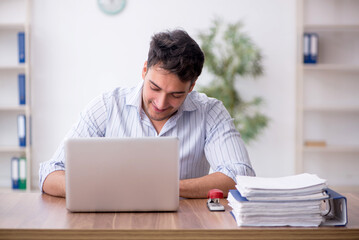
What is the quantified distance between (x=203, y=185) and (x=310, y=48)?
2.99 meters

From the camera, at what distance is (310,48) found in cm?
432

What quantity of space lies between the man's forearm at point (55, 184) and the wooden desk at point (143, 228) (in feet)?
0.83

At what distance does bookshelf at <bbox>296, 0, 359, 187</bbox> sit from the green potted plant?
623mm

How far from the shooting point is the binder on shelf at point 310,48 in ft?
14.1

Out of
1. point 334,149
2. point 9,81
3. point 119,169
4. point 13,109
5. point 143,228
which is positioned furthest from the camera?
point 9,81

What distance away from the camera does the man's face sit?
1.83 m

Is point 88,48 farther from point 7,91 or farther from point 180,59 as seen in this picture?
point 180,59

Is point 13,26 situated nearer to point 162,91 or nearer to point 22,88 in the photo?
point 22,88

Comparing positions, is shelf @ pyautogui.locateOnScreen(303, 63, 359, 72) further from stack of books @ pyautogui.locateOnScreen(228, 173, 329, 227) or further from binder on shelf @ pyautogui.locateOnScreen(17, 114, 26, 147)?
stack of books @ pyautogui.locateOnScreen(228, 173, 329, 227)

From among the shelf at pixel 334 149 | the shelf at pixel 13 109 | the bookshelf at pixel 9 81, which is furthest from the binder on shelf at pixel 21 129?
the shelf at pixel 334 149

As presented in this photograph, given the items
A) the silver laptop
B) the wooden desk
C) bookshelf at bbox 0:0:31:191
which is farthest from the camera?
bookshelf at bbox 0:0:31:191

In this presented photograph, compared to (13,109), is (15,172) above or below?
below

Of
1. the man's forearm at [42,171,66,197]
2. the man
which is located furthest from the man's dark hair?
the man's forearm at [42,171,66,197]

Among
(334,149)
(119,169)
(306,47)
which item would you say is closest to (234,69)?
(306,47)
